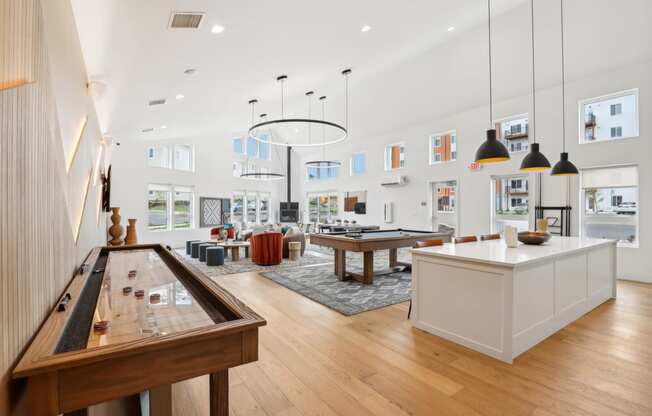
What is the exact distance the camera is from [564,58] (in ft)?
19.0

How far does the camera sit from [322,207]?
44.8 ft

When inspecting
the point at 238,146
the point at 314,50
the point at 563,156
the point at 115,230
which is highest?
the point at 238,146

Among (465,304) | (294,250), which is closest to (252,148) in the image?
(294,250)

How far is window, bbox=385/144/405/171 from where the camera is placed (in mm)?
10109

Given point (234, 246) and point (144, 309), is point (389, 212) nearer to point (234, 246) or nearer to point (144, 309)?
point (234, 246)

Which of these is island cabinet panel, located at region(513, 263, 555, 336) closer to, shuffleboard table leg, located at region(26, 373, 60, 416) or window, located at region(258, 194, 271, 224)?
shuffleboard table leg, located at region(26, 373, 60, 416)

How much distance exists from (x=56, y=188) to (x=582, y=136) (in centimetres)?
819

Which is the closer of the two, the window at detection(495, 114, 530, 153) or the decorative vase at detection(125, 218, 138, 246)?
the decorative vase at detection(125, 218, 138, 246)

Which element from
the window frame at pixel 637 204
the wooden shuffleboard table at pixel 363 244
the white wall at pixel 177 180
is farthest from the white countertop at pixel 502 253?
the white wall at pixel 177 180

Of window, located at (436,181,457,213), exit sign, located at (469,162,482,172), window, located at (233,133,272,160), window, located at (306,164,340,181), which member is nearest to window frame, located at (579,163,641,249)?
exit sign, located at (469,162,482,172)

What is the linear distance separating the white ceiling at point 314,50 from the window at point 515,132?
0.74 metres

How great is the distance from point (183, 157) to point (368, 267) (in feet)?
28.6

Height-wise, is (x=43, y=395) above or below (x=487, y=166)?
below

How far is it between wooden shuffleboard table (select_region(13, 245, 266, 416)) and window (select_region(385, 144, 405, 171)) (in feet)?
29.9
